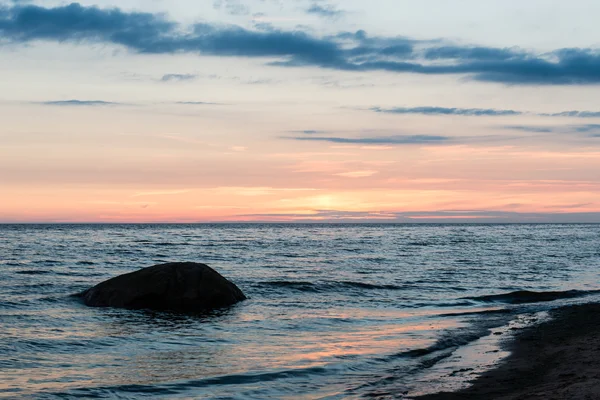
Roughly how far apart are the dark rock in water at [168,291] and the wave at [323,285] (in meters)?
6.33

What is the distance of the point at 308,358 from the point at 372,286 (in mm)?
15528

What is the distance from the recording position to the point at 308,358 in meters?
14.6

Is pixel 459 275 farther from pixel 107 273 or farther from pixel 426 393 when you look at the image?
pixel 426 393

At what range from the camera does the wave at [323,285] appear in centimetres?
2859

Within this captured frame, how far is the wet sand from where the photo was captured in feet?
34.0

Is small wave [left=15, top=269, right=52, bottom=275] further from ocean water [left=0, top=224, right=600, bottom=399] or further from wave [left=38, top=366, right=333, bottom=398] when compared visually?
wave [left=38, top=366, right=333, bottom=398]

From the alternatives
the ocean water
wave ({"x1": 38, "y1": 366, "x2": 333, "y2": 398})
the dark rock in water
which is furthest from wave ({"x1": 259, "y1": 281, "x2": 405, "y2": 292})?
wave ({"x1": 38, "y1": 366, "x2": 333, "y2": 398})

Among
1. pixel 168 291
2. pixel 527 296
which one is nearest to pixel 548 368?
pixel 168 291

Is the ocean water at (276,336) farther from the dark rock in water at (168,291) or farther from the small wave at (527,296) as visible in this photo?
the dark rock in water at (168,291)

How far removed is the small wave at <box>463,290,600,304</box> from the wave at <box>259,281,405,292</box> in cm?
442

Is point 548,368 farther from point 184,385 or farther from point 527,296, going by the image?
point 527,296

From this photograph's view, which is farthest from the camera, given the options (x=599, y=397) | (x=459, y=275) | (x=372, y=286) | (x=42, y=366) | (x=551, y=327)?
(x=459, y=275)

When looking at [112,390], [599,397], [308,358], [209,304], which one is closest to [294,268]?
[209,304]

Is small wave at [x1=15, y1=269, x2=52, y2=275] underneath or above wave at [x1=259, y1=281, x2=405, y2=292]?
above
